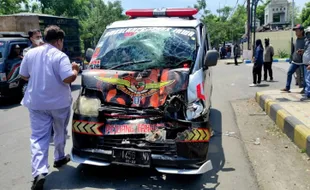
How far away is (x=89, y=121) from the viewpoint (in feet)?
13.5

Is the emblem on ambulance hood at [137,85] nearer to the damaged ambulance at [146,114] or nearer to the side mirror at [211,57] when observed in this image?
the damaged ambulance at [146,114]

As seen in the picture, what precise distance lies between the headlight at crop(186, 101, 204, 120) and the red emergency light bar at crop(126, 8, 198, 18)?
2.71 meters

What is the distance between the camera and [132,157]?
391 centimetres

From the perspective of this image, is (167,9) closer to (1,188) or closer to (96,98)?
(96,98)

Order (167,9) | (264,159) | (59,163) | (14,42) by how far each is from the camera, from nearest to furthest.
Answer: (59,163), (264,159), (167,9), (14,42)

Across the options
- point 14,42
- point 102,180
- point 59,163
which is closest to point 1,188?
point 59,163

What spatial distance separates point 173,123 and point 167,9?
3187mm

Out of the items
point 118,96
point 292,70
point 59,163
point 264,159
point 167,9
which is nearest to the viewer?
point 118,96

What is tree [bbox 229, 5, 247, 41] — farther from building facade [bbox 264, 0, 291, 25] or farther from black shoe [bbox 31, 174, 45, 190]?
black shoe [bbox 31, 174, 45, 190]

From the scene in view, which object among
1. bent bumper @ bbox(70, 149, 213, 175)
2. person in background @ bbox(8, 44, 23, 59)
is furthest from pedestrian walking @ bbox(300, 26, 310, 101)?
person in background @ bbox(8, 44, 23, 59)

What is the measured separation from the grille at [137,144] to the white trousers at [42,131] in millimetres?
649

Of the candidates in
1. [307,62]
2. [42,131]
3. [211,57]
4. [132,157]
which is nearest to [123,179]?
[132,157]

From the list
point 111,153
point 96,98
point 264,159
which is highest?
point 96,98

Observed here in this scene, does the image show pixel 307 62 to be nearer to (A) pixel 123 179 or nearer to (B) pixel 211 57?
(B) pixel 211 57
